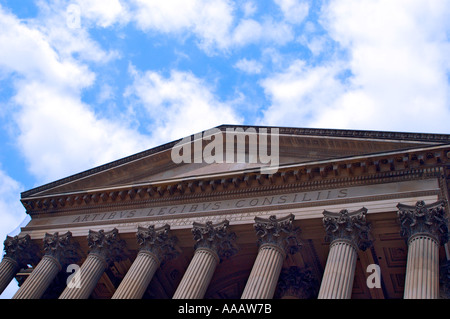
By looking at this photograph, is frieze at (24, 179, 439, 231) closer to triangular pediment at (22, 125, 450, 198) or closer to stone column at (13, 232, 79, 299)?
stone column at (13, 232, 79, 299)

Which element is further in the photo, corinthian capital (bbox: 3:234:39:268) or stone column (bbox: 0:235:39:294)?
corinthian capital (bbox: 3:234:39:268)

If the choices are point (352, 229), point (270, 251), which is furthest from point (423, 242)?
point (270, 251)

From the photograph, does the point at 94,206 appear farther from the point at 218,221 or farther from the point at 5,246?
the point at 218,221

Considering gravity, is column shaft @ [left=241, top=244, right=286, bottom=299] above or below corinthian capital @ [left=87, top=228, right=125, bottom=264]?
below

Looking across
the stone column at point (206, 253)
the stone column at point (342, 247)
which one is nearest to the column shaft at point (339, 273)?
the stone column at point (342, 247)

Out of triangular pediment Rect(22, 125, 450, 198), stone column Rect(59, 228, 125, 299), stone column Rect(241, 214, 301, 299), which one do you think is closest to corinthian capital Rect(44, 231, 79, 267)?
stone column Rect(59, 228, 125, 299)

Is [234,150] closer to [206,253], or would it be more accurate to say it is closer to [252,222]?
[252,222]

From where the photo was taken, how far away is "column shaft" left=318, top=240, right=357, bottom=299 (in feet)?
58.4

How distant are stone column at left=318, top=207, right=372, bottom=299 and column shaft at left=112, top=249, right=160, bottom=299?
789 centimetres

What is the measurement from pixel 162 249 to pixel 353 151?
9.60 metres

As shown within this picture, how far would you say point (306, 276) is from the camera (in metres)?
23.7

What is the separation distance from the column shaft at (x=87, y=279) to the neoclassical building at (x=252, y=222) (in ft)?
0.19

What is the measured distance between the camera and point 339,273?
Result: 1830cm
